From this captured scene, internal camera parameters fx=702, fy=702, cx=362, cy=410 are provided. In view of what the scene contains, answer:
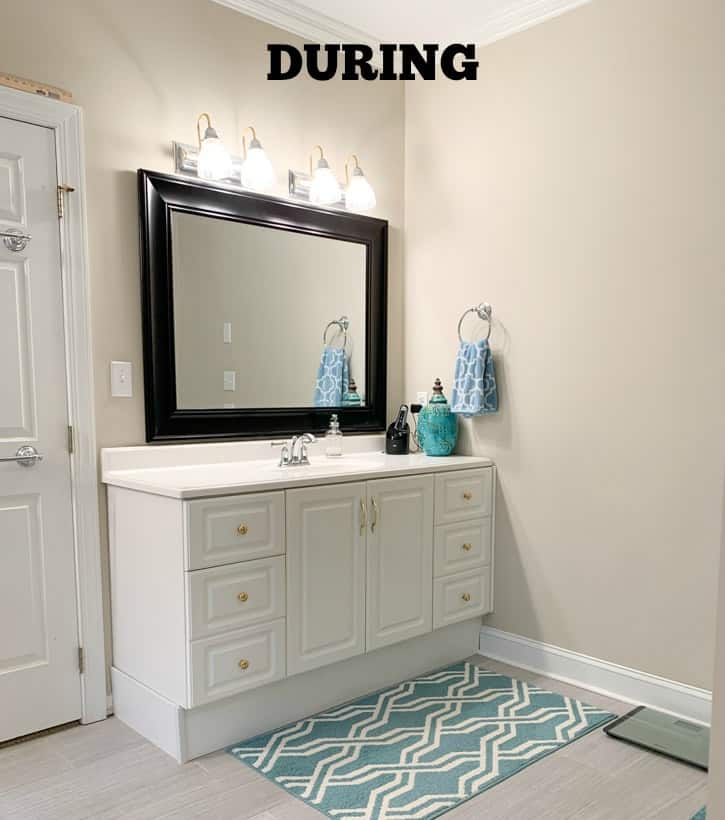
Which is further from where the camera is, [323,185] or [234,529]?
[323,185]

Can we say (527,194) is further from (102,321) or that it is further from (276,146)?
(102,321)

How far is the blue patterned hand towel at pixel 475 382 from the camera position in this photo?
2.86 m

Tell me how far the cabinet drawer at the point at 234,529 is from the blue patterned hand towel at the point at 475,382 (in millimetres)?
983

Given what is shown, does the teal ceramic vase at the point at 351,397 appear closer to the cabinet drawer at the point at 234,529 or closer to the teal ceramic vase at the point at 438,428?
the teal ceramic vase at the point at 438,428

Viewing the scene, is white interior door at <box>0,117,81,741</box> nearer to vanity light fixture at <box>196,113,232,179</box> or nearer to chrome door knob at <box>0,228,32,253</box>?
chrome door knob at <box>0,228,32,253</box>

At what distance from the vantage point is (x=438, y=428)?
300 centimetres

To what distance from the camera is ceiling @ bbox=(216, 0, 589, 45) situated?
2.73 metres

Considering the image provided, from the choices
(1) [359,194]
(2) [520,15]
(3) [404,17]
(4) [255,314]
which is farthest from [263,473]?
(2) [520,15]

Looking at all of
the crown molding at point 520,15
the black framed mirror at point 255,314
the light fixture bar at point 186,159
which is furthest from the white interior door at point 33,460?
the crown molding at point 520,15

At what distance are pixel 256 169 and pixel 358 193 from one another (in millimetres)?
524

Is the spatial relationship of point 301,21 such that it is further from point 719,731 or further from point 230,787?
point 719,731

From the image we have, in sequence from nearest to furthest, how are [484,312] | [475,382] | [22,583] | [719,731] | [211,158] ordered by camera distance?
[719,731], [22,583], [211,158], [475,382], [484,312]

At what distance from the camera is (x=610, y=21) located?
8.28 ft

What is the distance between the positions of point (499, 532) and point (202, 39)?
2.25 m
